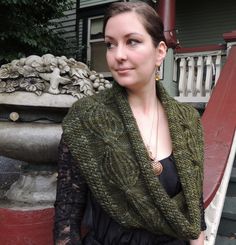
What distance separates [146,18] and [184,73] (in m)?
4.54

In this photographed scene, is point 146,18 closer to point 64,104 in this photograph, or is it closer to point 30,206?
point 64,104

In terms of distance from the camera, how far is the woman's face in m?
1.32

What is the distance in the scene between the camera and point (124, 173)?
1263 mm

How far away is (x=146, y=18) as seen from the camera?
4.42 feet

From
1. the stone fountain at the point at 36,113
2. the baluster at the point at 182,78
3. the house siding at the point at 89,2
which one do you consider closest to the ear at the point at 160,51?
the stone fountain at the point at 36,113

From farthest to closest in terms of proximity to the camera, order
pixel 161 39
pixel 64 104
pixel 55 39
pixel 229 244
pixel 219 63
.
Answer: pixel 55 39 < pixel 219 63 < pixel 229 244 < pixel 64 104 < pixel 161 39

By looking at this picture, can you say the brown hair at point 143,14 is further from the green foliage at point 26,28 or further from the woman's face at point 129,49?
the green foliage at point 26,28

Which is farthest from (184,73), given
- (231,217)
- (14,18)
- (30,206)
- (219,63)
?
(30,206)

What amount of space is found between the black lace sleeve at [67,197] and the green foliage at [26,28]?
21.6 feet

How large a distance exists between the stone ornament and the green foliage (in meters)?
5.87

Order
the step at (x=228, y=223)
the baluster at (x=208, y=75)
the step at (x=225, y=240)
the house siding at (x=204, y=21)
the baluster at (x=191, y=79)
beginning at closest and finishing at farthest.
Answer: the step at (x=225, y=240), the step at (x=228, y=223), the baluster at (x=208, y=75), the baluster at (x=191, y=79), the house siding at (x=204, y=21)

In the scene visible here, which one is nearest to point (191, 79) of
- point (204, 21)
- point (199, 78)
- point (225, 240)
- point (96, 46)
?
point (199, 78)

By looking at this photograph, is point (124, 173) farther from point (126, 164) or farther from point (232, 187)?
point (232, 187)

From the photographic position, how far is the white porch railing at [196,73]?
5.50 meters
